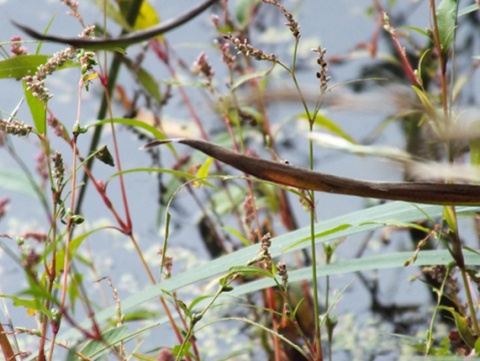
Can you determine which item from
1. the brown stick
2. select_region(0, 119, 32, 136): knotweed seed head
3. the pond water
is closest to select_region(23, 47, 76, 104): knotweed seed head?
select_region(0, 119, 32, 136): knotweed seed head

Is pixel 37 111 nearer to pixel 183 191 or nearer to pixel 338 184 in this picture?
pixel 338 184

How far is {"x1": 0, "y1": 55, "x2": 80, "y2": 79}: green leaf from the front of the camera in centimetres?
63

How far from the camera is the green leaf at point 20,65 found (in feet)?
2.07

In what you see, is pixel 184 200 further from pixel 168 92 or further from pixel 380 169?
pixel 380 169

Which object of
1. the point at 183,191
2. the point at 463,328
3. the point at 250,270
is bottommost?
the point at 463,328

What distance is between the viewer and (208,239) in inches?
58.7

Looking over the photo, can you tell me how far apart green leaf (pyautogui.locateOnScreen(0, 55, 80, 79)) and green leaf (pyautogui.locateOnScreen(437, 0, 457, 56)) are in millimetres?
298

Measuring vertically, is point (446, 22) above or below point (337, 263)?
above

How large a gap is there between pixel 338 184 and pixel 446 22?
0.77 ft

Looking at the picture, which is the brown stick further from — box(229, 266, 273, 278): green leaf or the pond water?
the pond water

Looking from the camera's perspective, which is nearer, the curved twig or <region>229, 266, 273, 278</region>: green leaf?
the curved twig

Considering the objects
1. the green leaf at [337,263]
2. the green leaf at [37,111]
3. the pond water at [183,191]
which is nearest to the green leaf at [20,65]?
the green leaf at [37,111]

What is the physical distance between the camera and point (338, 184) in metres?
0.47

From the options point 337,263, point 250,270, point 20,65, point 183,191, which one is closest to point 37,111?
point 20,65
